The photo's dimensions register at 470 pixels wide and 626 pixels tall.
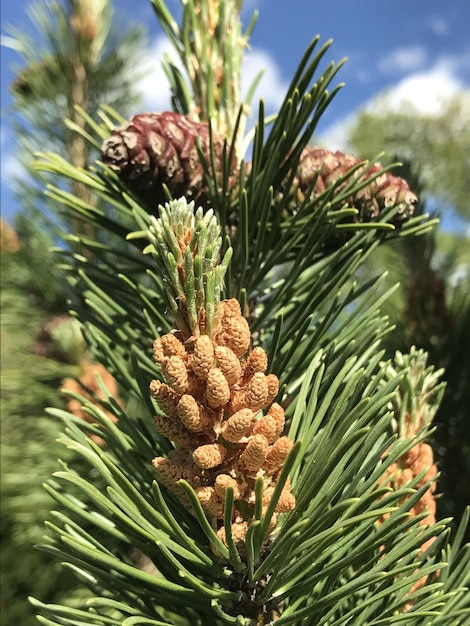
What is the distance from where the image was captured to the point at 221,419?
32 centimetres

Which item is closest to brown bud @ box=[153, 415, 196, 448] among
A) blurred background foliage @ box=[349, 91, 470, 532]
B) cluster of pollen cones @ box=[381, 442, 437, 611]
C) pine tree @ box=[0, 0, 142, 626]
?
cluster of pollen cones @ box=[381, 442, 437, 611]

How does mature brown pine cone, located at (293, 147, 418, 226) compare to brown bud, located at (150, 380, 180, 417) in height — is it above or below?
above

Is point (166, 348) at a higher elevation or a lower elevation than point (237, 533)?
higher

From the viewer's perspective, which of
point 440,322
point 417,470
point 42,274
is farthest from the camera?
point 42,274

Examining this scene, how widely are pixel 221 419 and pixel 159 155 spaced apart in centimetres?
23

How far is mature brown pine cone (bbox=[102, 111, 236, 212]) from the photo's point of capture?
1.42ft

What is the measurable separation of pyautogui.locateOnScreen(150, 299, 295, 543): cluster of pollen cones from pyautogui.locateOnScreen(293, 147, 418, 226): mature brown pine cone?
189mm

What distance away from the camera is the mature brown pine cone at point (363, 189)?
18.1 inches

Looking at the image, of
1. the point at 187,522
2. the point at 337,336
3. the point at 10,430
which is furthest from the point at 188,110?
the point at 10,430

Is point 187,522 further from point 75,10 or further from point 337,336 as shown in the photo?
point 75,10

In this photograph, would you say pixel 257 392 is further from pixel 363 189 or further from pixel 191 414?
pixel 363 189

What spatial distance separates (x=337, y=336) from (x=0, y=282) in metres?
0.88

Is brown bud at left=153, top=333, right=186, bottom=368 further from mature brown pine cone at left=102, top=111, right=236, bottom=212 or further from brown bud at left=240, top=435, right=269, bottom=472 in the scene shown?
mature brown pine cone at left=102, top=111, right=236, bottom=212

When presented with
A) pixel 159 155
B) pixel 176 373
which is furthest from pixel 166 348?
pixel 159 155
